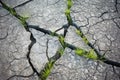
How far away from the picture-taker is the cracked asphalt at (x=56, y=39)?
6.39 ft

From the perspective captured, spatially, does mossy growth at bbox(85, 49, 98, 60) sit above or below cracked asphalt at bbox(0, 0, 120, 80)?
below

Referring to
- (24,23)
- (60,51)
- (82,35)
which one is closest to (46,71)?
(60,51)

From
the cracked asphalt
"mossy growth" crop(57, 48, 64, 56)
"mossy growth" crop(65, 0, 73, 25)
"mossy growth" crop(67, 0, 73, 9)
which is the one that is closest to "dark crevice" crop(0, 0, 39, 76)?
the cracked asphalt

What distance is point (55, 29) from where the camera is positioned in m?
2.31

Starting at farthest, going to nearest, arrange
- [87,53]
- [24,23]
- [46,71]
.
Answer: [24,23], [87,53], [46,71]

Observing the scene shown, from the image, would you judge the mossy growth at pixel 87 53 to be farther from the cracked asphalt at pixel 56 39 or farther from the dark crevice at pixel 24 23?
the dark crevice at pixel 24 23

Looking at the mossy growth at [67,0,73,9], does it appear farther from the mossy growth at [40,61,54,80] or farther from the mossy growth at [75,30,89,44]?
the mossy growth at [40,61,54,80]

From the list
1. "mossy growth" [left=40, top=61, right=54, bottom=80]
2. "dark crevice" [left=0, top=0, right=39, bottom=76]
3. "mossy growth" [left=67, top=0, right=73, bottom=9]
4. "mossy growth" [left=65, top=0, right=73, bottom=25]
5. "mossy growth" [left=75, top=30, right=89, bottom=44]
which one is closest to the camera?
"mossy growth" [left=40, top=61, right=54, bottom=80]

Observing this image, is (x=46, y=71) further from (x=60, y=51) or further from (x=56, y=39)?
(x=56, y=39)

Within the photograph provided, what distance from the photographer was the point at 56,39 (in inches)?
87.4

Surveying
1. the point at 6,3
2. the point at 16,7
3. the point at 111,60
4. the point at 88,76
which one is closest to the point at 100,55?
the point at 111,60

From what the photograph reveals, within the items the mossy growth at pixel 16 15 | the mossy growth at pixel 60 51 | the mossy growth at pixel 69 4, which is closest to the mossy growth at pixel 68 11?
the mossy growth at pixel 69 4

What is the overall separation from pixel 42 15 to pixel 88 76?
1001mm

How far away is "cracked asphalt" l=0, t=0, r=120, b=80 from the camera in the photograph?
195 cm
